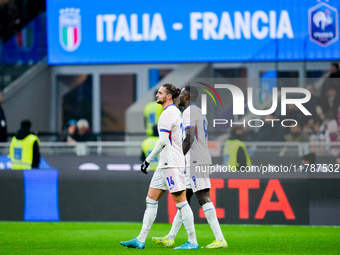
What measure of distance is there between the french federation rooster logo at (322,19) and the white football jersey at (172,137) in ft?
45.9

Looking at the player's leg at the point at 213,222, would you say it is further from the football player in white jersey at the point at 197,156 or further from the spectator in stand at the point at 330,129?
the spectator in stand at the point at 330,129

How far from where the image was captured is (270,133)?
671 inches

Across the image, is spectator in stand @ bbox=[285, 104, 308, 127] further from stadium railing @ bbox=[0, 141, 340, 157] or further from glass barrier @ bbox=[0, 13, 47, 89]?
glass barrier @ bbox=[0, 13, 47, 89]

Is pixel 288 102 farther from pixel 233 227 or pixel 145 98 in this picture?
pixel 145 98

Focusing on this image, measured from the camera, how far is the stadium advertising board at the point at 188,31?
22406 millimetres

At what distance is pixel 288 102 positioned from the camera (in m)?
16.5

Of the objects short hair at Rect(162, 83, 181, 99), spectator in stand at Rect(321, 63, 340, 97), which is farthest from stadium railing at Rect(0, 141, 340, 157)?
short hair at Rect(162, 83, 181, 99)

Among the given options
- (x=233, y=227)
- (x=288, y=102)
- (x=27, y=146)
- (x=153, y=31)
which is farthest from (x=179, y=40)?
(x=233, y=227)

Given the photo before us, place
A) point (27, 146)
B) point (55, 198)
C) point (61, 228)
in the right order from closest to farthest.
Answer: point (61, 228), point (55, 198), point (27, 146)

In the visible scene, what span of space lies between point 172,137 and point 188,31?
48.0 feet

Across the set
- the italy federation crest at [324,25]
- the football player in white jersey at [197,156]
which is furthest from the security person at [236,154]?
the italy federation crest at [324,25]

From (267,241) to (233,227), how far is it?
6.62ft

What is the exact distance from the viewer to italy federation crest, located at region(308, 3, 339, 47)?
22250mm

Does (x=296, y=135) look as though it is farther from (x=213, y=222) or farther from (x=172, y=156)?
(x=172, y=156)
